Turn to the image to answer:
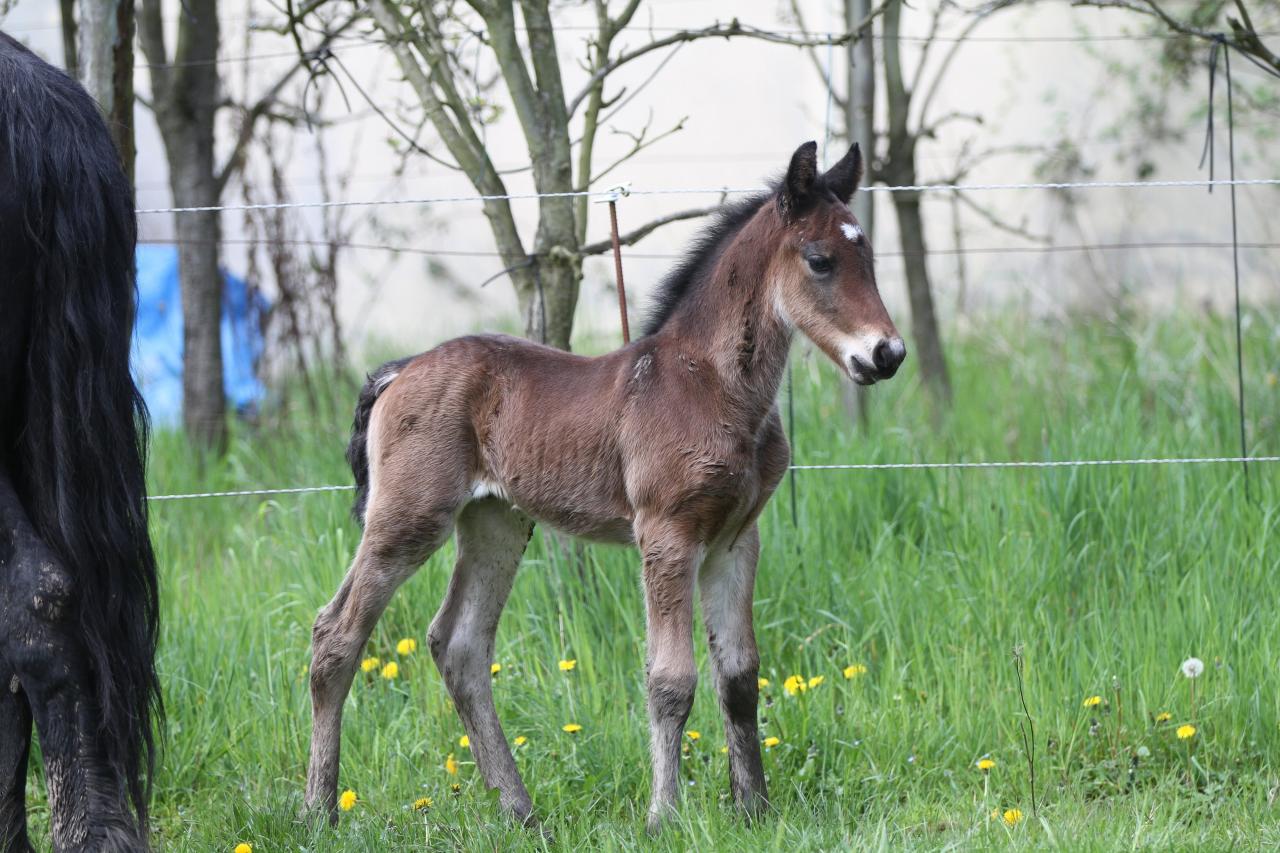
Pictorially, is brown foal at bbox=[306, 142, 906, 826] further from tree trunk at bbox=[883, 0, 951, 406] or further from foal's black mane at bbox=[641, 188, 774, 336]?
tree trunk at bbox=[883, 0, 951, 406]

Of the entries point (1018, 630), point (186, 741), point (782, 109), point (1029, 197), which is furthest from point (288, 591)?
point (1029, 197)

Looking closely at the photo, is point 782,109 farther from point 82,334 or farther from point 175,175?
point 82,334

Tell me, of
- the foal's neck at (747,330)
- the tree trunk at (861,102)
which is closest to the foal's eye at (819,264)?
the foal's neck at (747,330)

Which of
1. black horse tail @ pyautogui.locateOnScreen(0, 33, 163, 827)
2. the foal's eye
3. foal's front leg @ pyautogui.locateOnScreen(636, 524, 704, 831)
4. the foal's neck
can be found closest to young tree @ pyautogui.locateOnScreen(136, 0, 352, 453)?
black horse tail @ pyautogui.locateOnScreen(0, 33, 163, 827)

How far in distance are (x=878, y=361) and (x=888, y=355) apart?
0.03m

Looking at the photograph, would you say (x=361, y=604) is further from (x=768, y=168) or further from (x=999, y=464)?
(x=768, y=168)

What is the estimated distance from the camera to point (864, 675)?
14.6ft

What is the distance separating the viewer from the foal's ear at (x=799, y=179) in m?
3.41

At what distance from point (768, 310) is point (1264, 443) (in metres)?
3.71

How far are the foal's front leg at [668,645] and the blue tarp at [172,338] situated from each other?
5322 mm

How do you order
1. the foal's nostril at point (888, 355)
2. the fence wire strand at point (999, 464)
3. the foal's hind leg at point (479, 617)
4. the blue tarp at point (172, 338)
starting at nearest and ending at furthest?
1. the foal's nostril at point (888, 355)
2. the foal's hind leg at point (479, 617)
3. the fence wire strand at point (999, 464)
4. the blue tarp at point (172, 338)

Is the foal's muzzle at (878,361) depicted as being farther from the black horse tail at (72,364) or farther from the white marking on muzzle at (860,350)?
the black horse tail at (72,364)

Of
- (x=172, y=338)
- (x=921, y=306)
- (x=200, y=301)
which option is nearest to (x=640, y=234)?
(x=921, y=306)

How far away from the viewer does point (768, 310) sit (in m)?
3.61
